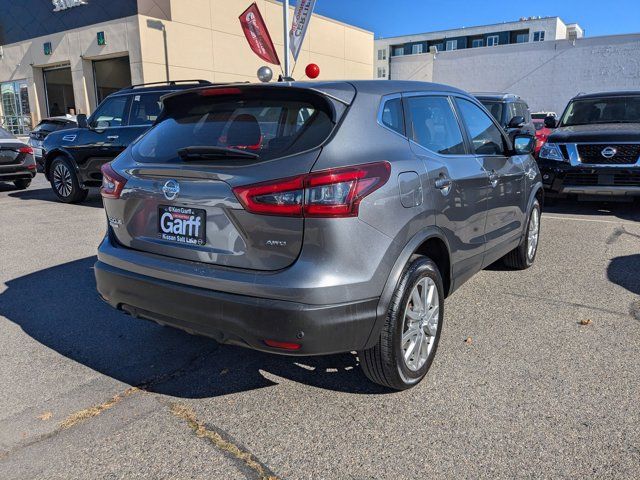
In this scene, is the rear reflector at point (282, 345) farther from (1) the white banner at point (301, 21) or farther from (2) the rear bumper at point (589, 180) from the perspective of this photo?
(1) the white banner at point (301, 21)

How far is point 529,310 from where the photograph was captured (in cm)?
434

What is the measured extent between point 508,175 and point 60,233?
5838mm

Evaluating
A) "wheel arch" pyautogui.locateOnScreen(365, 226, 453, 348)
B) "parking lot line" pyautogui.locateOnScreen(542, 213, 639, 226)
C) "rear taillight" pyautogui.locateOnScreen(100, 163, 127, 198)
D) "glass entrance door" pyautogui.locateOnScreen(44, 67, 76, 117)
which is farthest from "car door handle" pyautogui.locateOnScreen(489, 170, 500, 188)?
"glass entrance door" pyautogui.locateOnScreen(44, 67, 76, 117)

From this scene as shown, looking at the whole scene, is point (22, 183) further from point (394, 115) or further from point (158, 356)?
point (394, 115)

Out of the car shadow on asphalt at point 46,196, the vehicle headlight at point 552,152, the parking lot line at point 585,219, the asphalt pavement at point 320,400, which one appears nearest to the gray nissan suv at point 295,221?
the asphalt pavement at point 320,400

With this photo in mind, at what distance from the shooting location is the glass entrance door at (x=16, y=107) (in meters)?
25.4

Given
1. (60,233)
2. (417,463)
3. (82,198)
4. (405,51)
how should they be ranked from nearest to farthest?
(417,463) → (60,233) → (82,198) → (405,51)

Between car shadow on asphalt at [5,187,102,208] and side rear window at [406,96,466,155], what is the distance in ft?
24.9

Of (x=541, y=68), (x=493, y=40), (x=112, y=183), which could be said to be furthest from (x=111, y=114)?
(x=493, y=40)

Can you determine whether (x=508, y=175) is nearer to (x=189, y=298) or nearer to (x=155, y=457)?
(x=189, y=298)

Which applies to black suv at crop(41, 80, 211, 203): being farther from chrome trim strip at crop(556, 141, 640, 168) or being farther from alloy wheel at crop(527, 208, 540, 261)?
chrome trim strip at crop(556, 141, 640, 168)

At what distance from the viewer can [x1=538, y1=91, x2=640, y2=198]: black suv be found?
7680 millimetres

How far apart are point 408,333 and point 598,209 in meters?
7.32

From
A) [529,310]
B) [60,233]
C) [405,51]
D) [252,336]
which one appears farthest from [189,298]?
[405,51]
